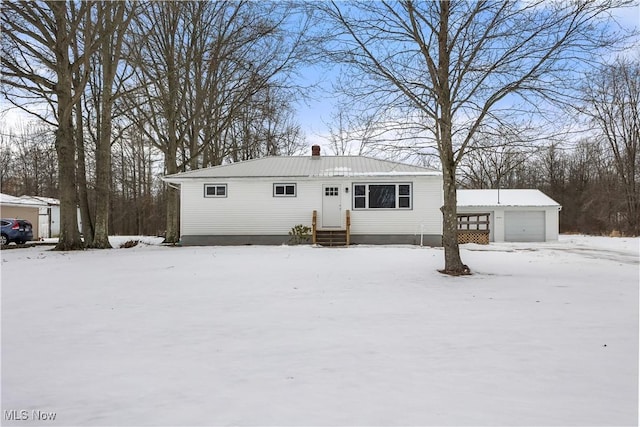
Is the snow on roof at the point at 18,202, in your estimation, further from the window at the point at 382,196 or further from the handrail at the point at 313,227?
the window at the point at 382,196

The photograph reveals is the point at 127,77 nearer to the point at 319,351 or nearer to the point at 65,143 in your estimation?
the point at 65,143

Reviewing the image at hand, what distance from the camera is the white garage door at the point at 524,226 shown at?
2470cm

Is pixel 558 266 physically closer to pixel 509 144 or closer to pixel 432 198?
pixel 509 144

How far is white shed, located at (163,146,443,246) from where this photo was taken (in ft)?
55.9

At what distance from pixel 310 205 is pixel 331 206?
908 mm

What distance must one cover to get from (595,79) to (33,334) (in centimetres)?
1039

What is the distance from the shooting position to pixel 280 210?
1736cm

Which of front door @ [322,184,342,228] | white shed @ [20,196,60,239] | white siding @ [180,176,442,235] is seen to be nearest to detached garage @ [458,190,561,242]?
white siding @ [180,176,442,235]

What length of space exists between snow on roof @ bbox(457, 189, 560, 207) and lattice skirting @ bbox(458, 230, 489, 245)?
440cm

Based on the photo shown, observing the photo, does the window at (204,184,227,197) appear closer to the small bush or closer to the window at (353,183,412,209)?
the small bush

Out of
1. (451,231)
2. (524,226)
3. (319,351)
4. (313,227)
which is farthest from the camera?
(524,226)

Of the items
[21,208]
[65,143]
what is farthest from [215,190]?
[21,208]

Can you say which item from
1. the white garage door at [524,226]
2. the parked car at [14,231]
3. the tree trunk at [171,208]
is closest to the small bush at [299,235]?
the tree trunk at [171,208]

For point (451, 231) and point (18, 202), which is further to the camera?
point (18, 202)
